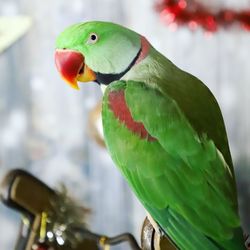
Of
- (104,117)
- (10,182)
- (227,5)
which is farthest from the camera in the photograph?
(227,5)

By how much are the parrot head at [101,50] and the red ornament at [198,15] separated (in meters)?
0.69

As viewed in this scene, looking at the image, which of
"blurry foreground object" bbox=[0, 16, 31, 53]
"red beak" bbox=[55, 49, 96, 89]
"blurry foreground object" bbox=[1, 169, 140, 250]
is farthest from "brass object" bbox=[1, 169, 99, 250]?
"red beak" bbox=[55, 49, 96, 89]

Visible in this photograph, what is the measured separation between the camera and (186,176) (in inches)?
28.5

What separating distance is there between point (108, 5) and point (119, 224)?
612 millimetres

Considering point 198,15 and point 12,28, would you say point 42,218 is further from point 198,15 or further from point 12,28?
point 198,15

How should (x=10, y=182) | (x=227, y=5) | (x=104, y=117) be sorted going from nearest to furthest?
(x=104, y=117)
(x=10, y=182)
(x=227, y=5)

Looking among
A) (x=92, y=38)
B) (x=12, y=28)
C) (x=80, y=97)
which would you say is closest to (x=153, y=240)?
(x=92, y=38)

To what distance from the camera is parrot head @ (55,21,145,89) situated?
809 mm

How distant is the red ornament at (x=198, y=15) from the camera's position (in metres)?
1.47

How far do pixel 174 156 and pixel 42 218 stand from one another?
66 centimetres

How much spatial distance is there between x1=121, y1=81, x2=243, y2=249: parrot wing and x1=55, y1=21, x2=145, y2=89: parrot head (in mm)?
90

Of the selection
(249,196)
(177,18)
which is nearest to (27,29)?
(177,18)

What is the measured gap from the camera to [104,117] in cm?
76

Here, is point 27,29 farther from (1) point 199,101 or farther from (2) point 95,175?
(1) point 199,101
